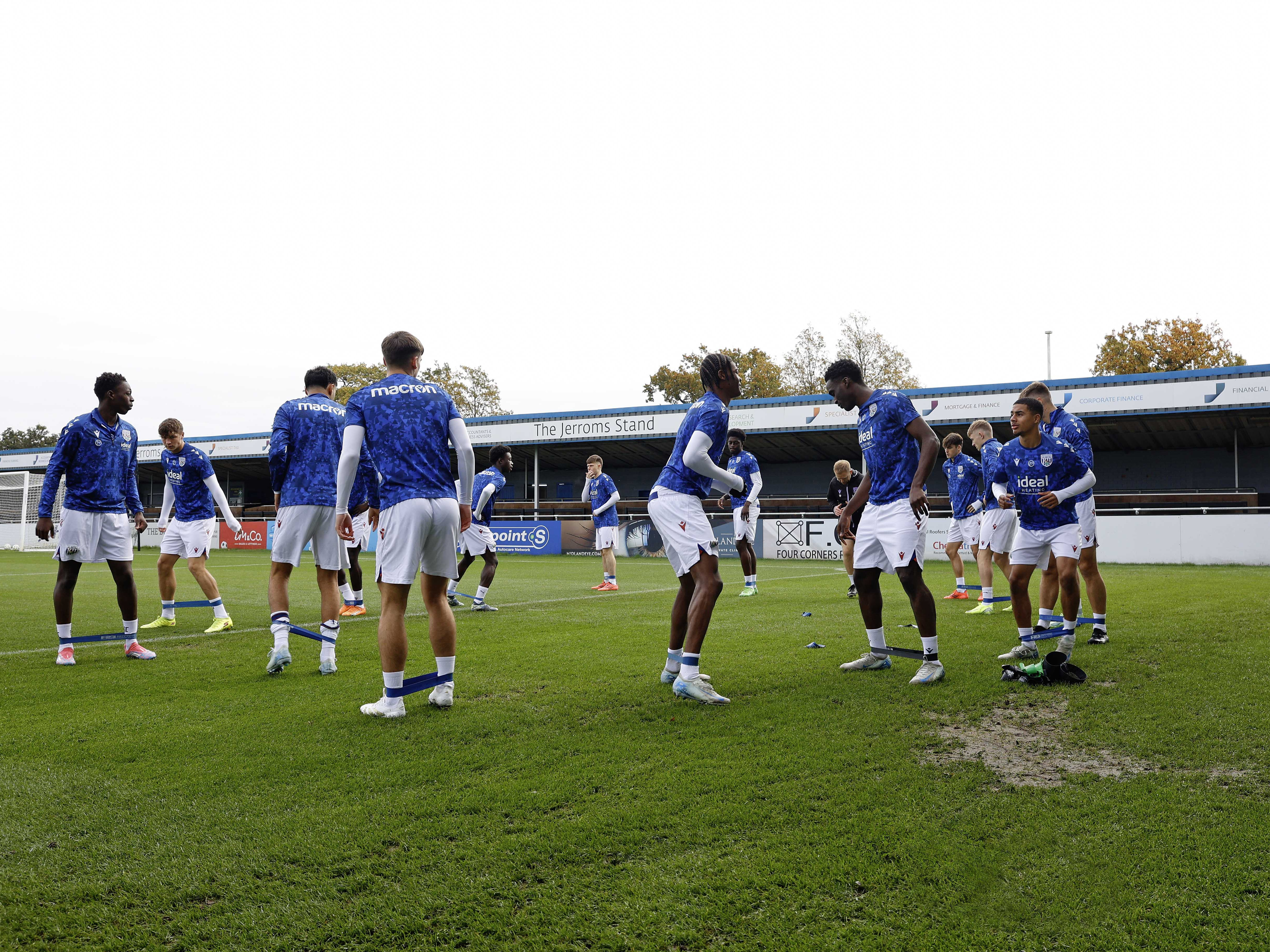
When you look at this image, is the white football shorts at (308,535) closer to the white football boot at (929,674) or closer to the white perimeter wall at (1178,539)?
the white football boot at (929,674)

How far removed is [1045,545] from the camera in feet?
19.6

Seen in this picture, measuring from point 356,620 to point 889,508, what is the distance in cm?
649

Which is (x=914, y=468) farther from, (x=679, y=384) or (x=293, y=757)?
(x=679, y=384)

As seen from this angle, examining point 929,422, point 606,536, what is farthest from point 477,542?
point 929,422

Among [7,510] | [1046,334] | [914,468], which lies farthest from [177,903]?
[1046,334]

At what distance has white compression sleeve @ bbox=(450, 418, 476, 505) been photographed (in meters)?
4.64

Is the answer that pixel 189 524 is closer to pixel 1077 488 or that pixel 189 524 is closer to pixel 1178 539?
pixel 1077 488

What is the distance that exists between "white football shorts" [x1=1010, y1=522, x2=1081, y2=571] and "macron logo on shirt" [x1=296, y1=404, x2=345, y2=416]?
525 centimetres

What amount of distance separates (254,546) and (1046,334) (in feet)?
171

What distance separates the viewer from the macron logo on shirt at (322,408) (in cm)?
630

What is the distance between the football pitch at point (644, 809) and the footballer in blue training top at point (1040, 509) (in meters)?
0.50

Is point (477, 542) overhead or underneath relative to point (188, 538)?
underneath

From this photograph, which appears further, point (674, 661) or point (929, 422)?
point (929, 422)

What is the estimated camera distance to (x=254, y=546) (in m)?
33.3
